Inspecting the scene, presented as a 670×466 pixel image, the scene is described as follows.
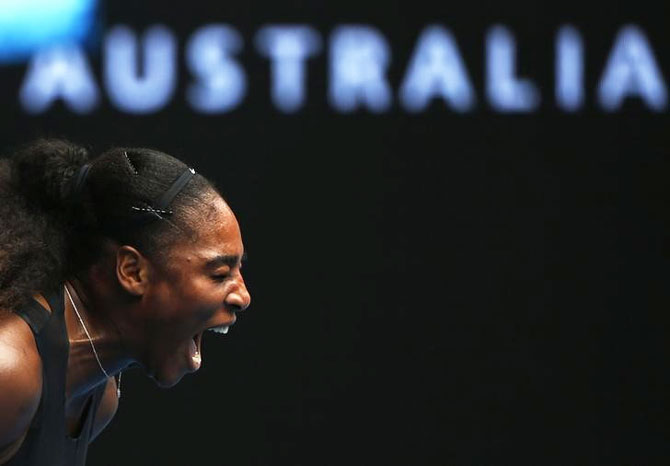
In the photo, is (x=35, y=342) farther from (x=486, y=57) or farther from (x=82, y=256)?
(x=486, y=57)

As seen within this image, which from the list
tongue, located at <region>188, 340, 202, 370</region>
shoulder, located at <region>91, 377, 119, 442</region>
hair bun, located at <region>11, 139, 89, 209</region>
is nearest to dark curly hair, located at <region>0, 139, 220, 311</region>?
hair bun, located at <region>11, 139, 89, 209</region>

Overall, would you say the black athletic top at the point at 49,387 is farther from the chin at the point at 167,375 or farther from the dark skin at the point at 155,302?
the chin at the point at 167,375

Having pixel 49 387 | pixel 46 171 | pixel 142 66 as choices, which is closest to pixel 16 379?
pixel 49 387

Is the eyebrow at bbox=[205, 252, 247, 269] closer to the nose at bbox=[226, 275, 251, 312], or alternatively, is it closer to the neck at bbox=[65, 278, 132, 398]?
the nose at bbox=[226, 275, 251, 312]

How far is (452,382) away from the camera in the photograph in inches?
138

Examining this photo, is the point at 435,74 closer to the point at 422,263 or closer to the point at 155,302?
the point at 422,263

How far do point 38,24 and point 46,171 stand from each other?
1667 mm

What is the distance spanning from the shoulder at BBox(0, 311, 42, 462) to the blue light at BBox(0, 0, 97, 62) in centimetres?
183

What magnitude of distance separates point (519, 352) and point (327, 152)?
29.4 inches

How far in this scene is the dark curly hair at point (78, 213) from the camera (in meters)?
1.73

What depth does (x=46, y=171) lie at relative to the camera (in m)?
1.80

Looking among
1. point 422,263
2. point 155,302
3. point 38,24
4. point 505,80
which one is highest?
point 38,24

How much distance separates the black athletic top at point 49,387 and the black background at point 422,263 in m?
1.71

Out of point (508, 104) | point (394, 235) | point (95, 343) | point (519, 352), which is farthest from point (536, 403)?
point (95, 343)
